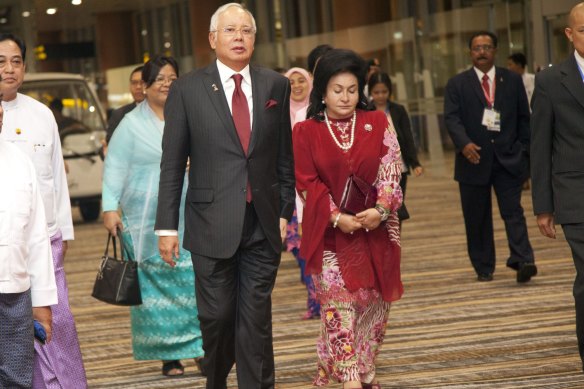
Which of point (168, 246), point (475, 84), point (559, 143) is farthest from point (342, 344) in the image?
point (475, 84)

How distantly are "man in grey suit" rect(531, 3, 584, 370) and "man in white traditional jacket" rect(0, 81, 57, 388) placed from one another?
231 centimetres

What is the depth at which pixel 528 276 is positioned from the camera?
8.38 m

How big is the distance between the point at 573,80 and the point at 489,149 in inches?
131

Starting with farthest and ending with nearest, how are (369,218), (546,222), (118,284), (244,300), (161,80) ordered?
(161,80) → (118,284) → (546,222) → (369,218) → (244,300)

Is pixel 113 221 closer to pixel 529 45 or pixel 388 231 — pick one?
pixel 388 231

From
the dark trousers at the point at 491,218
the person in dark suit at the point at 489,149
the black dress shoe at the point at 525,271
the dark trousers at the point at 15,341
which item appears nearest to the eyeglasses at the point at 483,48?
the person in dark suit at the point at 489,149

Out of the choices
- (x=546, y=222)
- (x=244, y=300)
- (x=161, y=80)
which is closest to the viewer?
(x=244, y=300)

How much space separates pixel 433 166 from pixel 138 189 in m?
13.4

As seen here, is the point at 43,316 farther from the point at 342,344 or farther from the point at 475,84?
the point at 475,84

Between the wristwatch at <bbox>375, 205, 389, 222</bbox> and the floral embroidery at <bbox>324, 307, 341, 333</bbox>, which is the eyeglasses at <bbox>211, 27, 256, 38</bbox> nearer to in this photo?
the wristwatch at <bbox>375, 205, 389, 222</bbox>

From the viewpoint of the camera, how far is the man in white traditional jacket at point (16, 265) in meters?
3.66

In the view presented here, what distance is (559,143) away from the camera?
522 centimetres

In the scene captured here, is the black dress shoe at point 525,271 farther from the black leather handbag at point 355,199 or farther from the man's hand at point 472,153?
the black leather handbag at point 355,199

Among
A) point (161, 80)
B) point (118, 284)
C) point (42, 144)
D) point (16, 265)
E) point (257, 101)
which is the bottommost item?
point (118, 284)
